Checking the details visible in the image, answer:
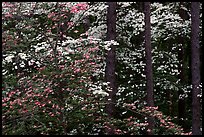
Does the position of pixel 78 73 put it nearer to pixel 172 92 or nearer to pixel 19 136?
pixel 19 136

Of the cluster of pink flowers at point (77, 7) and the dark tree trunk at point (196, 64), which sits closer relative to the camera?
the cluster of pink flowers at point (77, 7)

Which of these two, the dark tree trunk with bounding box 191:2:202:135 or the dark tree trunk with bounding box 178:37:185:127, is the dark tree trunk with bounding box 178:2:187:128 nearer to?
the dark tree trunk with bounding box 178:37:185:127

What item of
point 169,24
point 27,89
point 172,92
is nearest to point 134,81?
point 169,24

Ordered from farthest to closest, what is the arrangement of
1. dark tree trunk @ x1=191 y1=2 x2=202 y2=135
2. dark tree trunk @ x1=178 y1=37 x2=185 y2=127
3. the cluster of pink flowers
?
dark tree trunk @ x1=178 y1=37 x2=185 y2=127 < dark tree trunk @ x1=191 y1=2 x2=202 y2=135 < the cluster of pink flowers

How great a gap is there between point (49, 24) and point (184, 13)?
8.53 m

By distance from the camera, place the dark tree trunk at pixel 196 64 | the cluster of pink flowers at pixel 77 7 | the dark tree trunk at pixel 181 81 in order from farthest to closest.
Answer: the dark tree trunk at pixel 181 81 < the dark tree trunk at pixel 196 64 < the cluster of pink flowers at pixel 77 7

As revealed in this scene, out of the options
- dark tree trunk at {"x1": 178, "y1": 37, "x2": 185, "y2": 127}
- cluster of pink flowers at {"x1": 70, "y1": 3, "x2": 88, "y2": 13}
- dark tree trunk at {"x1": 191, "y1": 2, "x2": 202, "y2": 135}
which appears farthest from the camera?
dark tree trunk at {"x1": 178, "y1": 37, "x2": 185, "y2": 127}

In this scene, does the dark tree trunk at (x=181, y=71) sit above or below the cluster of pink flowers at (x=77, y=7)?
below

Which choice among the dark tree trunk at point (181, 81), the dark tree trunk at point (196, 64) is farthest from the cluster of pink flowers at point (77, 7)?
the dark tree trunk at point (181, 81)

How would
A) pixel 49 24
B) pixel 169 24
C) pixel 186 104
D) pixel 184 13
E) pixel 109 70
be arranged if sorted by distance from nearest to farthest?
pixel 49 24 < pixel 109 70 < pixel 169 24 < pixel 184 13 < pixel 186 104

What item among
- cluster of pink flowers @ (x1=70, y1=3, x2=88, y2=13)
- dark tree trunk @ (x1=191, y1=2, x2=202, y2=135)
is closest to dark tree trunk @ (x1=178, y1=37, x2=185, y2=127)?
dark tree trunk @ (x1=191, y1=2, x2=202, y2=135)

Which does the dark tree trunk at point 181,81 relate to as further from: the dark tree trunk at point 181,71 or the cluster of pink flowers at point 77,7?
the cluster of pink flowers at point 77,7

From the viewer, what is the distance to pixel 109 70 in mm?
9555

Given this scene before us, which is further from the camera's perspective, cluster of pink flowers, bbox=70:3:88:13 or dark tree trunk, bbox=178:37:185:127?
dark tree trunk, bbox=178:37:185:127
